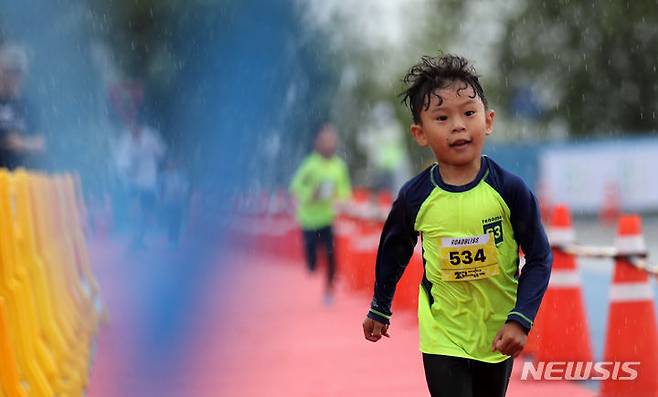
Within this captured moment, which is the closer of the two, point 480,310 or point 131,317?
point 480,310

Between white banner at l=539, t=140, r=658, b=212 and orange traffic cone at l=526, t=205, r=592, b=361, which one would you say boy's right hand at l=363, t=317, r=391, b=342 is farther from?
white banner at l=539, t=140, r=658, b=212

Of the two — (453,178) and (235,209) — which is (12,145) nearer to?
(235,209)

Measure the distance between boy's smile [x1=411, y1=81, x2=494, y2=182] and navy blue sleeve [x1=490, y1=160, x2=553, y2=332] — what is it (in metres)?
0.16

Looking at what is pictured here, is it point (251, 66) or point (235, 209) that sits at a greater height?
point (251, 66)

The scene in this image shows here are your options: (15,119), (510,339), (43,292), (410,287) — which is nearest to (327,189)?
(410,287)

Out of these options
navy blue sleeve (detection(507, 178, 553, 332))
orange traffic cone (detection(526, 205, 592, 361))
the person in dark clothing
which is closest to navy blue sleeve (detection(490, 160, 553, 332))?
navy blue sleeve (detection(507, 178, 553, 332))

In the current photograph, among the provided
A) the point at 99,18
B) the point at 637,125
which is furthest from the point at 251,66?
the point at 637,125

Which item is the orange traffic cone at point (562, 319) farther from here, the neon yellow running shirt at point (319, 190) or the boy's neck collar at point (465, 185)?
the neon yellow running shirt at point (319, 190)

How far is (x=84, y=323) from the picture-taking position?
29.7 feet

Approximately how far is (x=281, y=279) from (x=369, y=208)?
2.57 m

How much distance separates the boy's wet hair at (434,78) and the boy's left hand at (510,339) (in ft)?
2.64

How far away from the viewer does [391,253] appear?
4.85m

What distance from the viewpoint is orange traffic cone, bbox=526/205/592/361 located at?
7.70m

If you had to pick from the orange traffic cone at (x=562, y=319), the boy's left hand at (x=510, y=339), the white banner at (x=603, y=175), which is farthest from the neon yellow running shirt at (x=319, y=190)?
the white banner at (x=603, y=175)
